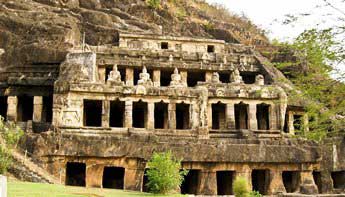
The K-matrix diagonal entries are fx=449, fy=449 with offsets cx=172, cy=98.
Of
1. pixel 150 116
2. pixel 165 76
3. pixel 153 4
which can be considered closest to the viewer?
Answer: pixel 150 116

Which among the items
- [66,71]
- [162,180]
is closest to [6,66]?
[66,71]

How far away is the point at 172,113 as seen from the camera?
26438mm

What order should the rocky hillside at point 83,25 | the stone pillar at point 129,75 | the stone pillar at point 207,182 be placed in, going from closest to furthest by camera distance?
1. the stone pillar at point 207,182
2. the rocky hillside at point 83,25
3. the stone pillar at point 129,75

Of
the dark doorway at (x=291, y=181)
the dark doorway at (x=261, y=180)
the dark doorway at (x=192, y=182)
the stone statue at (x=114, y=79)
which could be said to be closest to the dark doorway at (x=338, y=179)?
the dark doorway at (x=291, y=181)

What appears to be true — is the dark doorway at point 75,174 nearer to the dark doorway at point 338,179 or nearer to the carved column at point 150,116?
the carved column at point 150,116

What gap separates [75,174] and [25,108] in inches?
358

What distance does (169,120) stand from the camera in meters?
26.3

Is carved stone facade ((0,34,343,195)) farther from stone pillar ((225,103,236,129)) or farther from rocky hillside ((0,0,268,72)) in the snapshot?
rocky hillside ((0,0,268,72))

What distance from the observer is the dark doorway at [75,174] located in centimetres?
2291

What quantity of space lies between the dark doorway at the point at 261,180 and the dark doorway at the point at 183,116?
4994 mm

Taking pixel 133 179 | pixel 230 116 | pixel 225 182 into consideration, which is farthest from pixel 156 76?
pixel 133 179

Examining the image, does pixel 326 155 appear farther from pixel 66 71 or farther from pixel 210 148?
pixel 66 71

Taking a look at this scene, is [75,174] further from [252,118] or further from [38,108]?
[252,118]

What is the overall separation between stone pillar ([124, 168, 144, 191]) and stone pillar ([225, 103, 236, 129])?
26.5 ft
